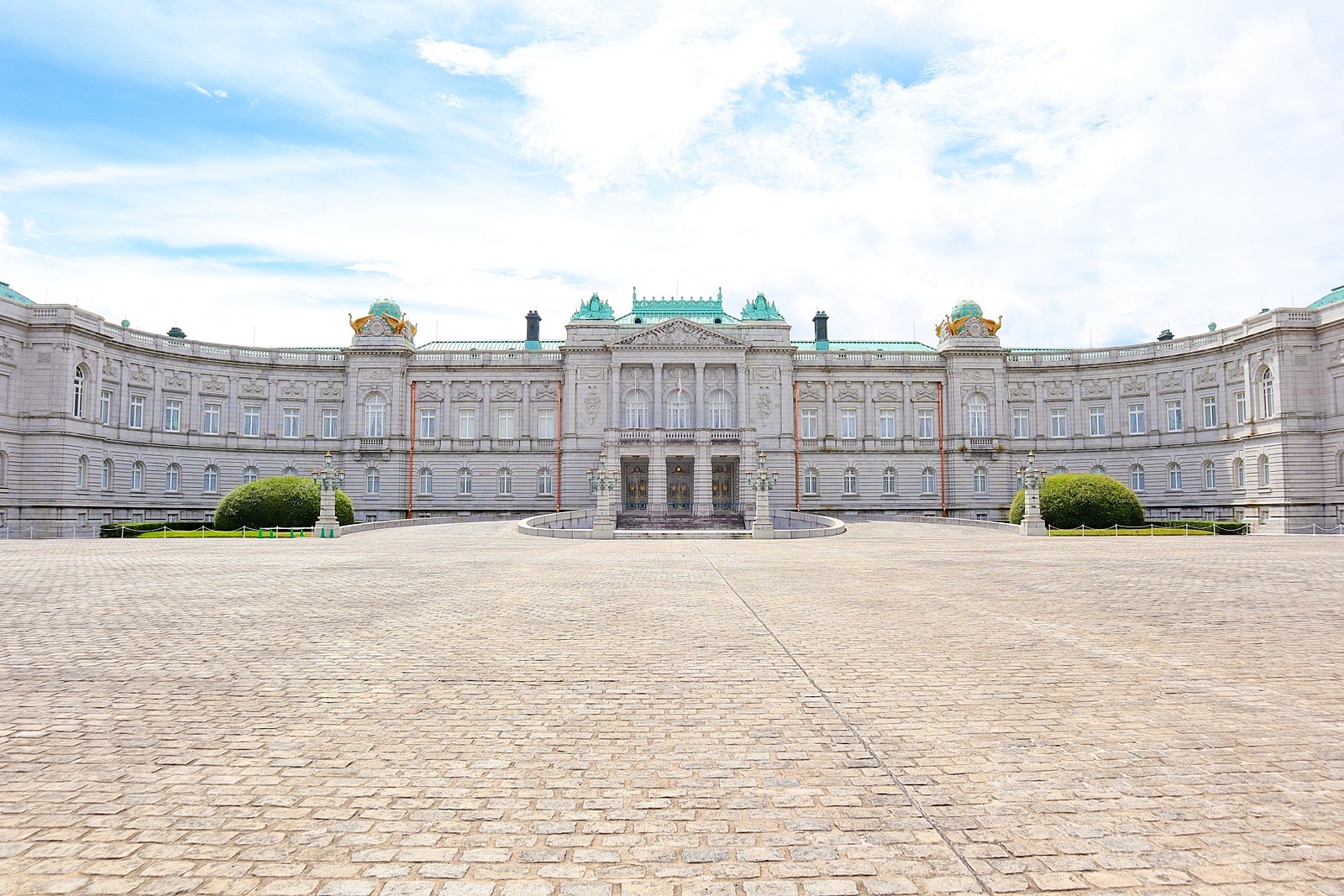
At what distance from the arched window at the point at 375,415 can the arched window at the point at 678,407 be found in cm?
2427

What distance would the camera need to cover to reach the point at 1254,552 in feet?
88.4

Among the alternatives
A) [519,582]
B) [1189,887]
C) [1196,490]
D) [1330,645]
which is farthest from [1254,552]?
[1196,490]

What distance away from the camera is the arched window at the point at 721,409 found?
65.0 meters

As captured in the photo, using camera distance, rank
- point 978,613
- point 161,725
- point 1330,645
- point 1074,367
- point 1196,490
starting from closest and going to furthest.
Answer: point 161,725 → point 1330,645 → point 978,613 → point 1196,490 → point 1074,367

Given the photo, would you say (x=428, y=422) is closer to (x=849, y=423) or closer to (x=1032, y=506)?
(x=849, y=423)

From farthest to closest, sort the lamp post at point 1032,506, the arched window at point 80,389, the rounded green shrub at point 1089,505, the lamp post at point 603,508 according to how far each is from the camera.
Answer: the arched window at point 80,389, the rounded green shrub at point 1089,505, the lamp post at point 603,508, the lamp post at point 1032,506

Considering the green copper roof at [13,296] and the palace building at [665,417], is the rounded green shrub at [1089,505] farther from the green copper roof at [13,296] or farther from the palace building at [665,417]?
the green copper roof at [13,296]

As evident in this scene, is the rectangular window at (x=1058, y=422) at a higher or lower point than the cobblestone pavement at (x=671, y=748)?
higher

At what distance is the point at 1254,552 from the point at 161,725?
3213 cm

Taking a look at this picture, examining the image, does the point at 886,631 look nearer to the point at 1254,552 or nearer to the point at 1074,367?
the point at 1254,552

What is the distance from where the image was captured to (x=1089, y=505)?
4366 centimetres

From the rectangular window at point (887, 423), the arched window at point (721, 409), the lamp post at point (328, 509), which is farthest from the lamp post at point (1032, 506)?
the lamp post at point (328, 509)

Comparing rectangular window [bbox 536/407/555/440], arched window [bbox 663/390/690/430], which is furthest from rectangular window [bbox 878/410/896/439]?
rectangular window [bbox 536/407/555/440]

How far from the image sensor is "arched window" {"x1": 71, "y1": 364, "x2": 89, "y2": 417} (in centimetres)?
5306
